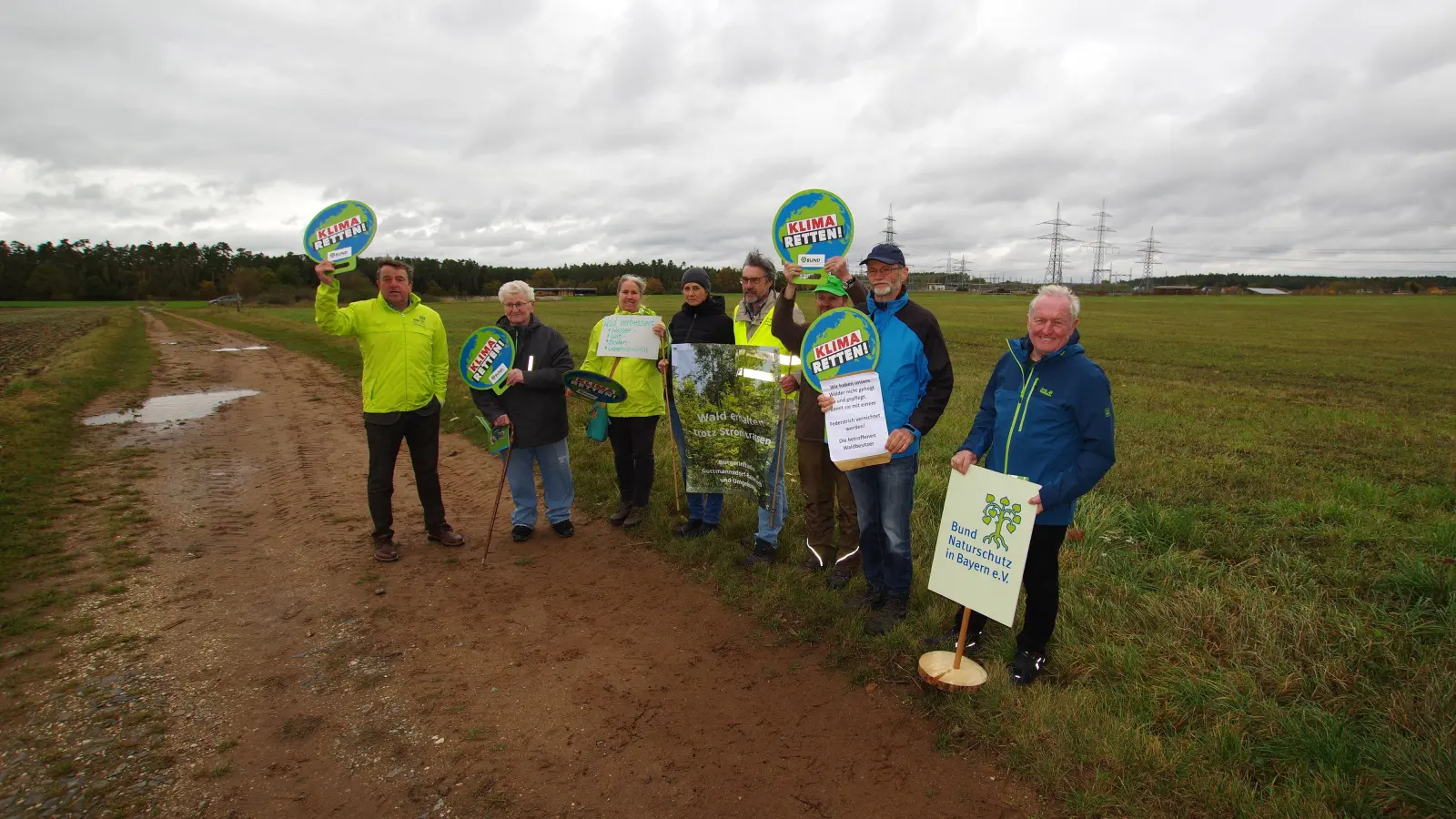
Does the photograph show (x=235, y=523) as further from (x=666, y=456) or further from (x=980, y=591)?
(x=980, y=591)

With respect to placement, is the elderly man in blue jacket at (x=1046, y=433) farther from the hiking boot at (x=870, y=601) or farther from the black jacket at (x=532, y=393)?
the black jacket at (x=532, y=393)

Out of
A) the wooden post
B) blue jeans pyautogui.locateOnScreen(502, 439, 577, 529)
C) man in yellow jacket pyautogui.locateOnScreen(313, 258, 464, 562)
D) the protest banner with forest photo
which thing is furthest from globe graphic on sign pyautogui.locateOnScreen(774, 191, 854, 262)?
man in yellow jacket pyautogui.locateOnScreen(313, 258, 464, 562)

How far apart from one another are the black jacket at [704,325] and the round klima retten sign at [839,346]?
1528 millimetres

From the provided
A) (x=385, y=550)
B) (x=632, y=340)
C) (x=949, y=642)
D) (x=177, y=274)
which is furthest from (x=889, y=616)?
(x=177, y=274)

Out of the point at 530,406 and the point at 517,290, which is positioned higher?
the point at 517,290

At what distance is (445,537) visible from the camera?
663 cm

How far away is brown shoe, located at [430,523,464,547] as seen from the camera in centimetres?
661

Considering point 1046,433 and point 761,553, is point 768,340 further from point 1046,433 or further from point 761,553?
point 1046,433

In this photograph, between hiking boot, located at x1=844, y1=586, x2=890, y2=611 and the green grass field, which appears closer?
the green grass field

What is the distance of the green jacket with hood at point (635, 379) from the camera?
668 centimetres

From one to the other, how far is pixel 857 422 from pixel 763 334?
1544 millimetres

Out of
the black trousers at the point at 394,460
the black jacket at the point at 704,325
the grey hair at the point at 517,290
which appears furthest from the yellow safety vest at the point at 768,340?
the black trousers at the point at 394,460

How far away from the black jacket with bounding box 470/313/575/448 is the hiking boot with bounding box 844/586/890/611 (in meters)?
3.26

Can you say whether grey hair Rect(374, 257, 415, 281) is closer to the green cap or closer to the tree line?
the green cap
